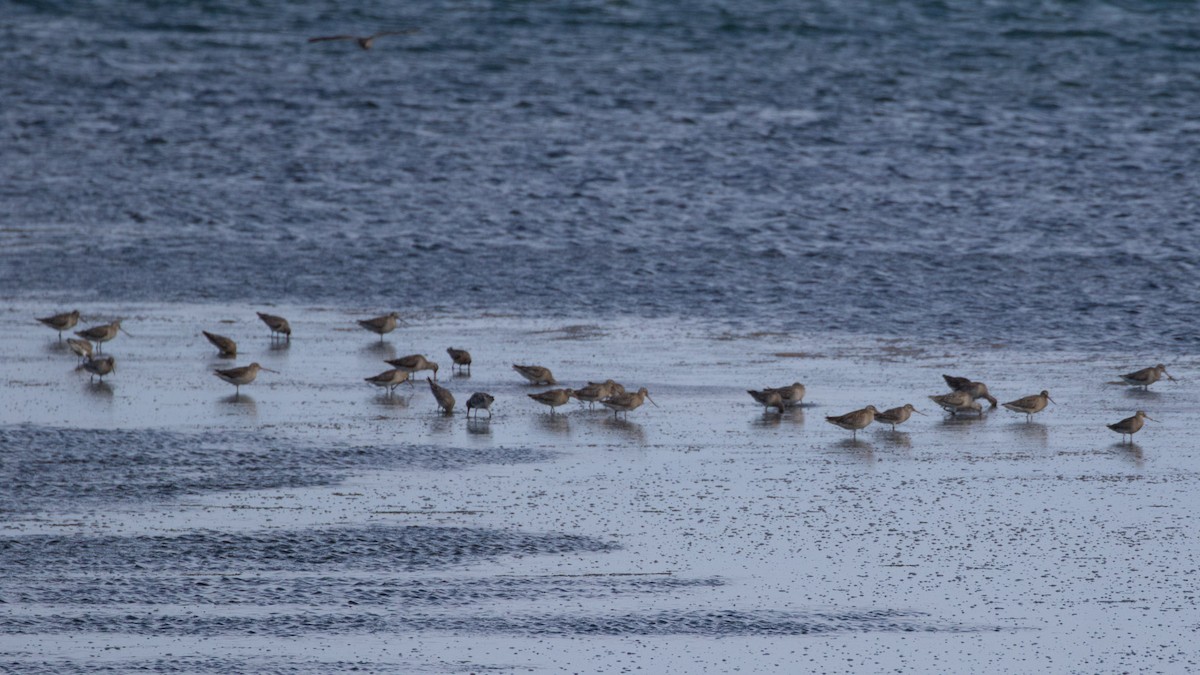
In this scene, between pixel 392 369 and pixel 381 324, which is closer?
pixel 392 369

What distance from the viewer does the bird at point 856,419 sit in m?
11.5

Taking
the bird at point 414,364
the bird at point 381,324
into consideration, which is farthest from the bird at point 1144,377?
the bird at point 381,324

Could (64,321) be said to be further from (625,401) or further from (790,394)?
(790,394)

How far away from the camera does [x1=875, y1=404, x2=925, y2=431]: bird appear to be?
11633 millimetres

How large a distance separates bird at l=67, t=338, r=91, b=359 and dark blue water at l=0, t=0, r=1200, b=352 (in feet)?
8.23

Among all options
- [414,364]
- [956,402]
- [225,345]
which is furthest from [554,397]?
[225,345]

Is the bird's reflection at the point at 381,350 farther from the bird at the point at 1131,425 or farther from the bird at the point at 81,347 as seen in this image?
the bird at the point at 1131,425

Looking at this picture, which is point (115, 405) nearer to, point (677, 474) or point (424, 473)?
point (424, 473)

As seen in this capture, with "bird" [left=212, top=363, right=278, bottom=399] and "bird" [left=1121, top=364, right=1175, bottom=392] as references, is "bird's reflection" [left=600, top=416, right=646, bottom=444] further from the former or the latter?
"bird" [left=1121, top=364, right=1175, bottom=392]

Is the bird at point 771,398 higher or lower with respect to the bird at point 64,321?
lower

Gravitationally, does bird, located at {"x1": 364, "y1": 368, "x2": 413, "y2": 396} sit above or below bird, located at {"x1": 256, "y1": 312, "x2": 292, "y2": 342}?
below

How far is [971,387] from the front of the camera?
1241cm

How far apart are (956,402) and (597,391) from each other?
7.71 ft

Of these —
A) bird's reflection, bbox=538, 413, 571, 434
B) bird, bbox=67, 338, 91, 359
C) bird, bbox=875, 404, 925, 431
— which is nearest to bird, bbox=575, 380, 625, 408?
bird's reflection, bbox=538, 413, 571, 434
